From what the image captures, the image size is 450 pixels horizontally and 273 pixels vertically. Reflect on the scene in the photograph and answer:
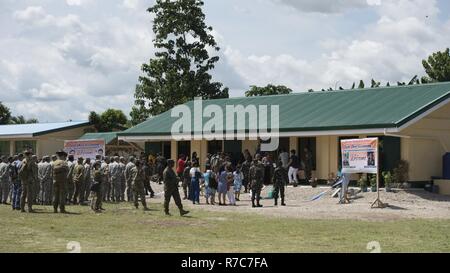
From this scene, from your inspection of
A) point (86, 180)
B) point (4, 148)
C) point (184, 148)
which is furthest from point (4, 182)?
point (4, 148)

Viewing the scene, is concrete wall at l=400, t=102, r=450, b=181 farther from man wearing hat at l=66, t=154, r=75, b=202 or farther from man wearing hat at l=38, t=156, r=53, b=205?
man wearing hat at l=38, t=156, r=53, b=205

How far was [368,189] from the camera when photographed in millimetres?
28141

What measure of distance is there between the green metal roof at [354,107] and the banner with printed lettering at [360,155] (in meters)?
3.11

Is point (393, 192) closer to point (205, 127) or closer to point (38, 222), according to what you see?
point (205, 127)

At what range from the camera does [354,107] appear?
32000 mm

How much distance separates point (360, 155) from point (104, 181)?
9.06 meters

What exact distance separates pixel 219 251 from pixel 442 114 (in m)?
20.1

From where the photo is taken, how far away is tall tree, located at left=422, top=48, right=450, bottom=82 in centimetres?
5138

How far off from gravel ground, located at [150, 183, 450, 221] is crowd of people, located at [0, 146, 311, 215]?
2.25 feet

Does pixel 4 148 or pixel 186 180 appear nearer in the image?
pixel 186 180

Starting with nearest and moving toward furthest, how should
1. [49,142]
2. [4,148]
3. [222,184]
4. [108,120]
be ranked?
[222,184] < [49,142] < [4,148] < [108,120]

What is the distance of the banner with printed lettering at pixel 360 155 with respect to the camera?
2445 centimetres

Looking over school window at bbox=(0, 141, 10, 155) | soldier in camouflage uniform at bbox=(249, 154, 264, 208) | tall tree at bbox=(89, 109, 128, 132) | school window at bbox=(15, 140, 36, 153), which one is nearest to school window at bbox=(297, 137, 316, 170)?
soldier in camouflage uniform at bbox=(249, 154, 264, 208)

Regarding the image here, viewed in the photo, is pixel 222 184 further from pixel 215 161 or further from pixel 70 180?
pixel 70 180
